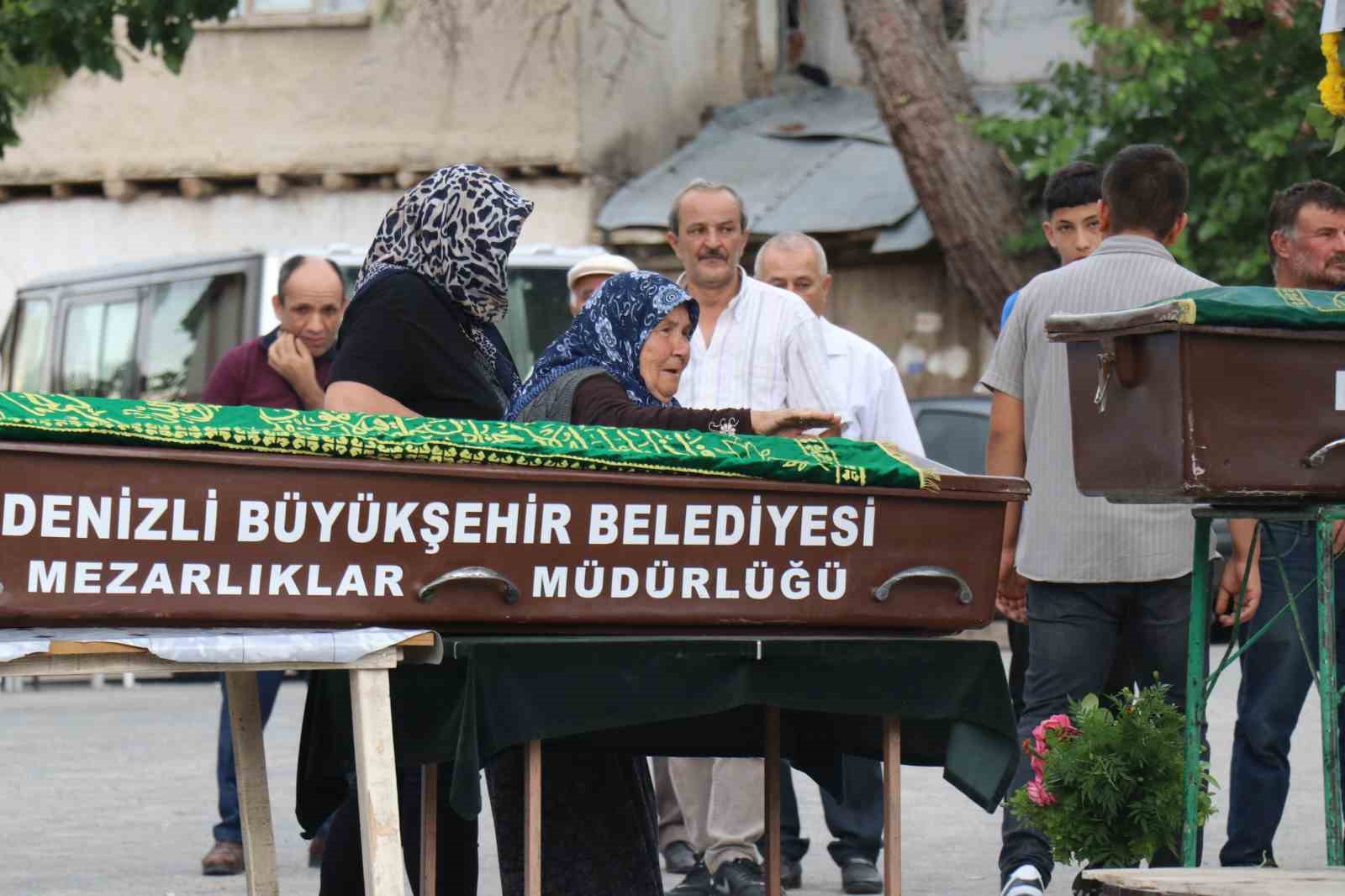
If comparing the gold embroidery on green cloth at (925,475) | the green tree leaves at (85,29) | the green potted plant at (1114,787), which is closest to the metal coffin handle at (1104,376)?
the gold embroidery on green cloth at (925,475)

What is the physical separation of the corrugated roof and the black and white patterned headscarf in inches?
590

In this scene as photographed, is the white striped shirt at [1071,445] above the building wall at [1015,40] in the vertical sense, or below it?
below

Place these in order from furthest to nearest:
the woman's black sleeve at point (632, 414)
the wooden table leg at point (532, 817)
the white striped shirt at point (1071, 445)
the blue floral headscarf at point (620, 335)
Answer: the white striped shirt at point (1071, 445) → the blue floral headscarf at point (620, 335) → the woman's black sleeve at point (632, 414) → the wooden table leg at point (532, 817)

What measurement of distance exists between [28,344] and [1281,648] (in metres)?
11.8

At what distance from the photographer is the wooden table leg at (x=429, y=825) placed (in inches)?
191

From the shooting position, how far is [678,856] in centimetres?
749

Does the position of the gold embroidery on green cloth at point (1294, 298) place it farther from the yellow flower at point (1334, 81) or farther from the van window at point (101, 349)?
the van window at point (101, 349)

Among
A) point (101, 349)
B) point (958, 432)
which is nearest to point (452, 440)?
point (958, 432)

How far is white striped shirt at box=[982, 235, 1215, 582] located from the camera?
5.80 m

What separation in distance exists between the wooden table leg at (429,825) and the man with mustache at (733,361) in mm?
2127

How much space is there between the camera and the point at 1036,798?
5281 mm

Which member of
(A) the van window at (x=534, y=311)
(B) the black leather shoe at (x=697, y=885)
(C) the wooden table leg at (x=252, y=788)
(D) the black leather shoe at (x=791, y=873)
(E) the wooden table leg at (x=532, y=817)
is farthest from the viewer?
(A) the van window at (x=534, y=311)

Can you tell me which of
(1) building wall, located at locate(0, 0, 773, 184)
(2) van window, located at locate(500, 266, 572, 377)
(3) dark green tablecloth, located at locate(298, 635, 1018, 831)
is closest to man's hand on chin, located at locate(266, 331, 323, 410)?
(3) dark green tablecloth, located at locate(298, 635, 1018, 831)

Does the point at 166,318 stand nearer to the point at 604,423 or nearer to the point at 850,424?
the point at 850,424
